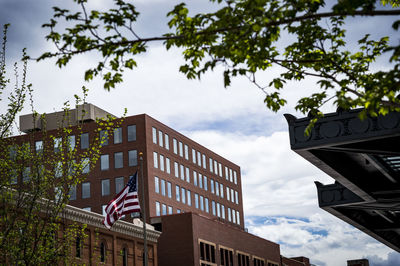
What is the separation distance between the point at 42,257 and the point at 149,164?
170ft

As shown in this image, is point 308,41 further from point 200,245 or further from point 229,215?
point 229,215

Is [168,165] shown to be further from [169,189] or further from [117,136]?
[117,136]

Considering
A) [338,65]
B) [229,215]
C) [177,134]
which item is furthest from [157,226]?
[338,65]

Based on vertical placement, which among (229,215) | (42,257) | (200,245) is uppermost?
(229,215)

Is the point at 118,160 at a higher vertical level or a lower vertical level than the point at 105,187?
higher

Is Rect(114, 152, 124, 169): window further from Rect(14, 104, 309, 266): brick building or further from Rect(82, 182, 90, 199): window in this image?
Rect(82, 182, 90, 199): window

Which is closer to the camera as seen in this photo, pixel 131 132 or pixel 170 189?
pixel 131 132

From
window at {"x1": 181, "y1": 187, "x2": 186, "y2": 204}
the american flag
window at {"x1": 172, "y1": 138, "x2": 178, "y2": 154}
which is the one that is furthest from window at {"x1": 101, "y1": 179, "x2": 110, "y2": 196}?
the american flag

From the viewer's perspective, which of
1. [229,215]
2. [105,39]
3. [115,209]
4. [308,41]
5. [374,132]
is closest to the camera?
[105,39]

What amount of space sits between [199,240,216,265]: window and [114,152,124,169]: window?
15.2m

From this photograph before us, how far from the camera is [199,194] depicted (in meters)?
87.8

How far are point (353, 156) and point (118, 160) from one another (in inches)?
2183

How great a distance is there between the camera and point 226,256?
240ft

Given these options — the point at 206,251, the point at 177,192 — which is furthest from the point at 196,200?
the point at 206,251
